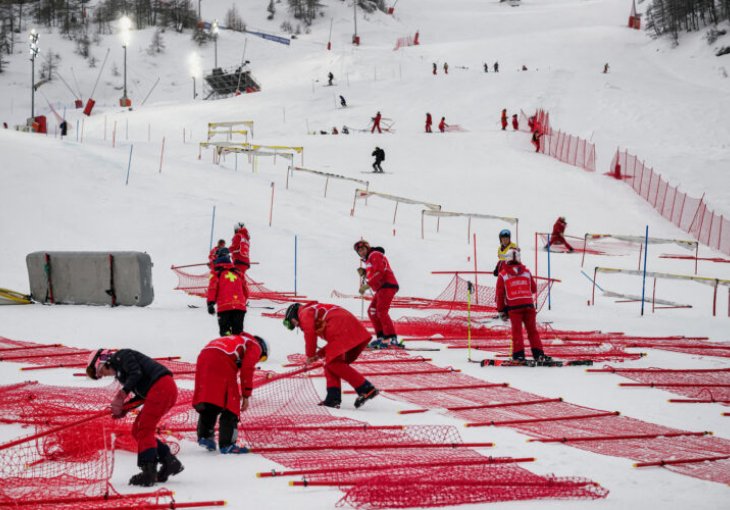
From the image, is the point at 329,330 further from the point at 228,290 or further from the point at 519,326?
the point at 519,326

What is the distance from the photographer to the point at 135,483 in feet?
17.1

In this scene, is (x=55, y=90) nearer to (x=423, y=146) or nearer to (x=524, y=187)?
(x=423, y=146)

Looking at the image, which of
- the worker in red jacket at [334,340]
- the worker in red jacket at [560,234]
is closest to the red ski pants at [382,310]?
the worker in red jacket at [334,340]

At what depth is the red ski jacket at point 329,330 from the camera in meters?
7.49

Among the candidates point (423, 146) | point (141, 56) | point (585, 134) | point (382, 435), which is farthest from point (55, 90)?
point (382, 435)

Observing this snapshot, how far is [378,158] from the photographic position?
29.7 meters

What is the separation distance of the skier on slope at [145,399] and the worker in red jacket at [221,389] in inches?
19.9

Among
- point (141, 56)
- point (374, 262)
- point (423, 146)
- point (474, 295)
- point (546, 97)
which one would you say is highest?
point (141, 56)

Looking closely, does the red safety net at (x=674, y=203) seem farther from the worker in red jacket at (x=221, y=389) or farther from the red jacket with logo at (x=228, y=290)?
the worker in red jacket at (x=221, y=389)

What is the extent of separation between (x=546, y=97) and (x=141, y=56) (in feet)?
147

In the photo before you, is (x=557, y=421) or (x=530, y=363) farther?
(x=530, y=363)

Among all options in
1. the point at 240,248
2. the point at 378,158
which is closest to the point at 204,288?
the point at 240,248

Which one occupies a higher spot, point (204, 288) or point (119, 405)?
point (119, 405)

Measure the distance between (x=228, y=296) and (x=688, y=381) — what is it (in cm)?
591
